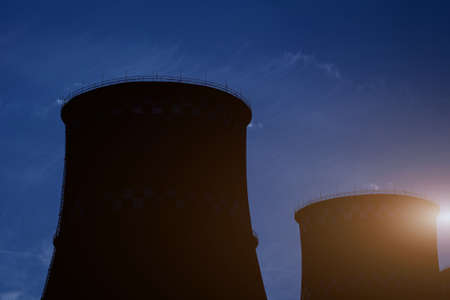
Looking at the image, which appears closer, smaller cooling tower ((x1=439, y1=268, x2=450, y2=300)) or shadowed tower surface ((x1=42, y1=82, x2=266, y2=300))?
shadowed tower surface ((x1=42, y1=82, x2=266, y2=300))

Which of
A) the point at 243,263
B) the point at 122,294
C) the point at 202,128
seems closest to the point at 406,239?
the point at 243,263

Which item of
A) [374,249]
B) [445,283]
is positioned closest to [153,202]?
[374,249]

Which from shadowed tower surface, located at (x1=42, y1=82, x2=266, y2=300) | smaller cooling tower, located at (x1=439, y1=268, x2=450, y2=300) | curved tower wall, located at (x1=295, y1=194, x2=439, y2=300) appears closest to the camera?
shadowed tower surface, located at (x1=42, y1=82, x2=266, y2=300)

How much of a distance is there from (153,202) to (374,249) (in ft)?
51.9

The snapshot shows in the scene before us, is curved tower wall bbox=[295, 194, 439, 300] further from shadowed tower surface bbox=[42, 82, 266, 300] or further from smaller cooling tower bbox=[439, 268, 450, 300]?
shadowed tower surface bbox=[42, 82, 266, 300]

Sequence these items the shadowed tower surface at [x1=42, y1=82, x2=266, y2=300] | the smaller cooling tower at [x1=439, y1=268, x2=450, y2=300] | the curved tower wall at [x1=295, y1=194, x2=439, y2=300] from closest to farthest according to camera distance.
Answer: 1. the shadowed tower surface at [x1=42, y1=82, x2=266, y2=300]
2. the curved tower wall at [x1=295, y1=194, x2=439, y2=300]
3. the smaller cooling tower at [x1=439, y1=268, x2=450, y2=300]

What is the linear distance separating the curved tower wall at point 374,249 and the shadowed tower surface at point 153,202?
9.95 meters

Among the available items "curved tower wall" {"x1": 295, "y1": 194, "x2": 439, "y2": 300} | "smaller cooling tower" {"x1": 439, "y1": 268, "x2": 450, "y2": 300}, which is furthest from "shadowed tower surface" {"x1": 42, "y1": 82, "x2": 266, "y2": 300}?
"smaller cooling tower" {"x1": 439, "y1": 268, "x2": 450, "y2": 300}

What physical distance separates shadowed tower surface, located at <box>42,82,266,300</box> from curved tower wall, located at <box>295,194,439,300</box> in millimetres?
9954

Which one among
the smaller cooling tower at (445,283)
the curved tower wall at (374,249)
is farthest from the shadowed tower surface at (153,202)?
the smaller cooling tower at (445,283)

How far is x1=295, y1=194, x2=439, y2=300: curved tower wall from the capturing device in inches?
1320

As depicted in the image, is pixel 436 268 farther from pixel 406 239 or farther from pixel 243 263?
pixel 243 263

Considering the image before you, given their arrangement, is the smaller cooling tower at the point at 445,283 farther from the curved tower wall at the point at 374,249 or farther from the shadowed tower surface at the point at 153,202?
the shadowed tower surface at the point at 153,202

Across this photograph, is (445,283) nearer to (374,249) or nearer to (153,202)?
(374,249)
